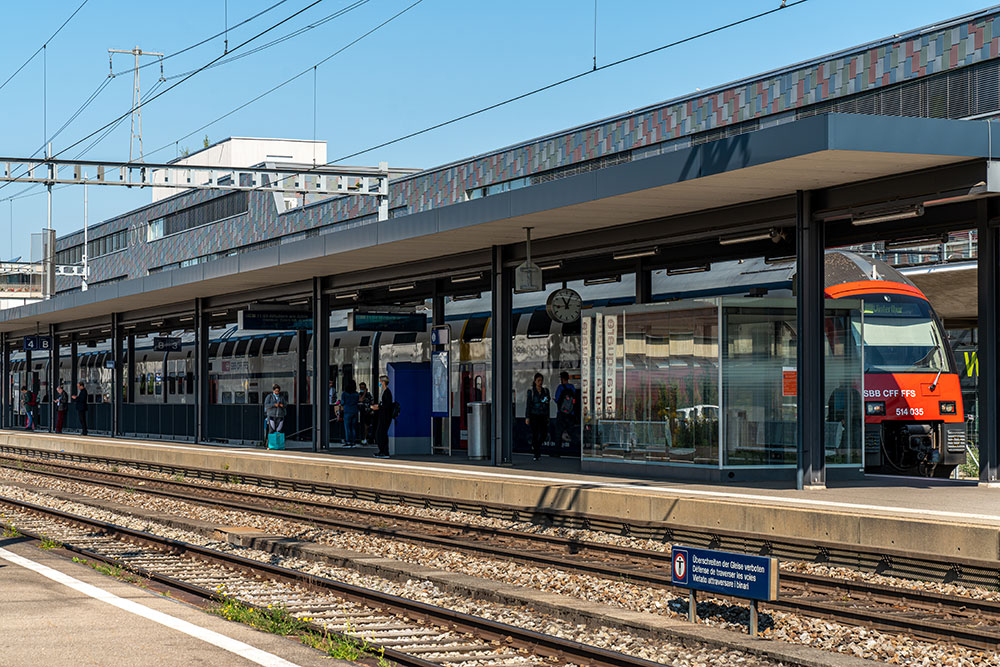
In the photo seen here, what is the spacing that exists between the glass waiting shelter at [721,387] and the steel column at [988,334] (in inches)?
83.1

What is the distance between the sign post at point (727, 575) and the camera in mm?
8438

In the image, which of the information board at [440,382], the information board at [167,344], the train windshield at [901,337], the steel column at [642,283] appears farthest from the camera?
the information board at [167,344]

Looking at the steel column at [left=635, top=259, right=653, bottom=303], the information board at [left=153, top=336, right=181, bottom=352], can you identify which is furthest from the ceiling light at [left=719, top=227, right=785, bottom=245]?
the information board at [left=153, top=336, right=181, bottom=352]

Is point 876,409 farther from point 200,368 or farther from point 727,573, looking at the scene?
point 200,368

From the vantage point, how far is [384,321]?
24.3 m

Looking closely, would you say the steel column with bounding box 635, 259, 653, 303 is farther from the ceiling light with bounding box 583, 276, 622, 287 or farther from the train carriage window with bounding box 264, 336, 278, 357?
the train carriage window with bounding box 264, 336, 278, 357

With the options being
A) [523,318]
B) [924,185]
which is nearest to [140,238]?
[523,318]

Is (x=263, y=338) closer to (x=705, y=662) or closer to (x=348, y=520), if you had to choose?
(x=348, y=520)

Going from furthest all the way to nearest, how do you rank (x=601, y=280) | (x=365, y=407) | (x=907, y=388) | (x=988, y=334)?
(x=365, y=407), (x=601, y=280), (x=907, y=388), (x=988, y=334)

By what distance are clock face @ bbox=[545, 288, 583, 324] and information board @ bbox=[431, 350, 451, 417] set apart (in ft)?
11.0

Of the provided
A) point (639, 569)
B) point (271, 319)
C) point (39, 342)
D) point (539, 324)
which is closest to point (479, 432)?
point (539, 324)

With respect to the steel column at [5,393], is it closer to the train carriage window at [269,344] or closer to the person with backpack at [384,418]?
the train carriage window at [269,344]

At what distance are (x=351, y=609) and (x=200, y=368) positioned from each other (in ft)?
75.0

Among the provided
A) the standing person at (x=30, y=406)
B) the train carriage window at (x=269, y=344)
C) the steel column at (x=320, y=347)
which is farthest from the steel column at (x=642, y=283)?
the standing person at (x=30, y=406)
